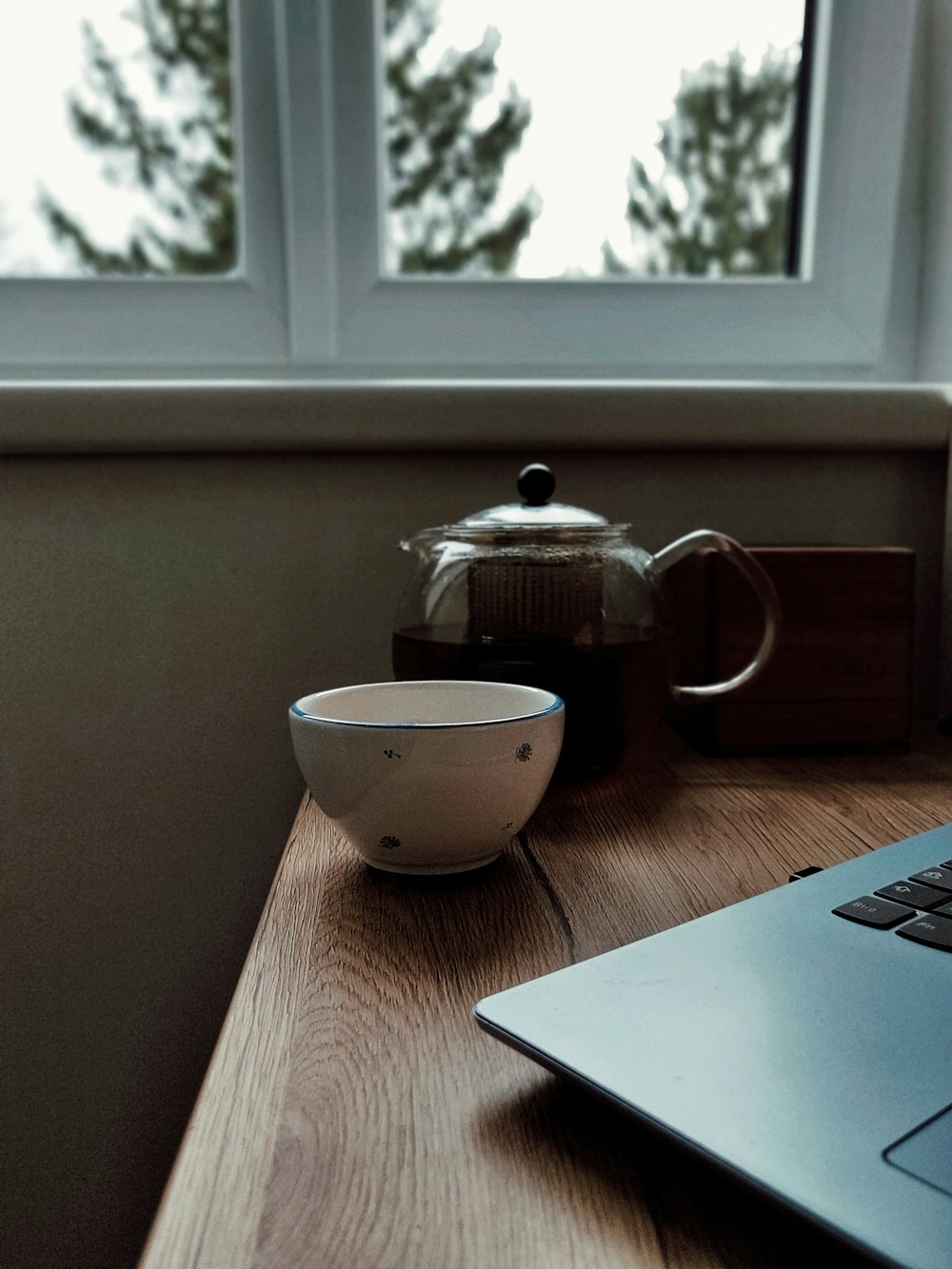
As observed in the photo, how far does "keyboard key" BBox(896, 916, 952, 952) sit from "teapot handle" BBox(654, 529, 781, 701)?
28cm

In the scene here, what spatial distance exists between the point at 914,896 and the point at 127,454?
2.09ft

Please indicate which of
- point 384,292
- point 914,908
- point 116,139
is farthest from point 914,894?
point 116,139

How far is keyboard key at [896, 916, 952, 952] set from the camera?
0.30 metres

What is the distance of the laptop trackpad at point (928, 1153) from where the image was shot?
19 centimetres

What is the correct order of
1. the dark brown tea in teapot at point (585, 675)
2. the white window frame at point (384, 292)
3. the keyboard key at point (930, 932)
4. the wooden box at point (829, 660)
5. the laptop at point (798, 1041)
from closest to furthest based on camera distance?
the laptop at point (798, 1041) < the keyboard key at point (930, 932) < the dark brown tea in teapot at point (585, 675) < the wooden box at point (829, 660) < the white window frame at point (384, 292)

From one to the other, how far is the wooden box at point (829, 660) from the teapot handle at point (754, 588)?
0.05 m

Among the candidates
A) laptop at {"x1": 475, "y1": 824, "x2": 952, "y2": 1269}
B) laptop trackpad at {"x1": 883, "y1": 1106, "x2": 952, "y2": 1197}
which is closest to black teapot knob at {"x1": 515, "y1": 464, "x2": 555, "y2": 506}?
laptop at {"x1": 475, "y1": 824, "x2": 952, "y2": 1269}

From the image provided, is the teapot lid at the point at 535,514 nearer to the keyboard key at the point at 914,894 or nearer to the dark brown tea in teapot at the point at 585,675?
the dark brown tea in teapot at the point at 585,675

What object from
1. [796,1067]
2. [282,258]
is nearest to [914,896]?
[796,1067]

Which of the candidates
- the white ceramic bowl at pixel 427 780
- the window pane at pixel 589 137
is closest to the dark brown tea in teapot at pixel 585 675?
the white ceramic bowl at pixel 427 780

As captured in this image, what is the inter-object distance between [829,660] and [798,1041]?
17.0 inches

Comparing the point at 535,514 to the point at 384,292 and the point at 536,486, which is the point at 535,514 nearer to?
the point at 536,486

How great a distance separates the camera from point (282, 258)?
96 cm

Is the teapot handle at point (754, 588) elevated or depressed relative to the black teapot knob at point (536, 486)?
depressed
